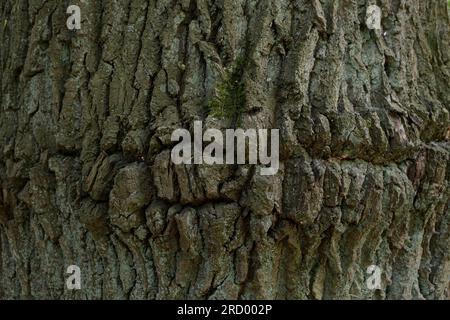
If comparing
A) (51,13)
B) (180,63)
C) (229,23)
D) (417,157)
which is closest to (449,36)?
(417,157)

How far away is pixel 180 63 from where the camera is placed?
2.04 metres

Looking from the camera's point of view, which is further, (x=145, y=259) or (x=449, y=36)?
(x=449, y=36)

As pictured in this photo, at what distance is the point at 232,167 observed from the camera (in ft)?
6.43

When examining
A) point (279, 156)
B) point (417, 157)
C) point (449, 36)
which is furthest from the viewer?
point (449, 36)

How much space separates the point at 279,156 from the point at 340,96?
11.6 inches

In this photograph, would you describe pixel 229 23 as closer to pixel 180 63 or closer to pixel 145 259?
pixel 180 63

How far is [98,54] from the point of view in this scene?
7.06ft

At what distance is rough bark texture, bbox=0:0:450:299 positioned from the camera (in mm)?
1991

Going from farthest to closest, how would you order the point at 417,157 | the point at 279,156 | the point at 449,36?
the point at 449,36 < the point at 417,157 < the point at 279,156

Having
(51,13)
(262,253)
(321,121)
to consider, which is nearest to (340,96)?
(321,121)

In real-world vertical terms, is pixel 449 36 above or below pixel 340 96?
above

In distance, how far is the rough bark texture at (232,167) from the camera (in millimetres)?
1991
